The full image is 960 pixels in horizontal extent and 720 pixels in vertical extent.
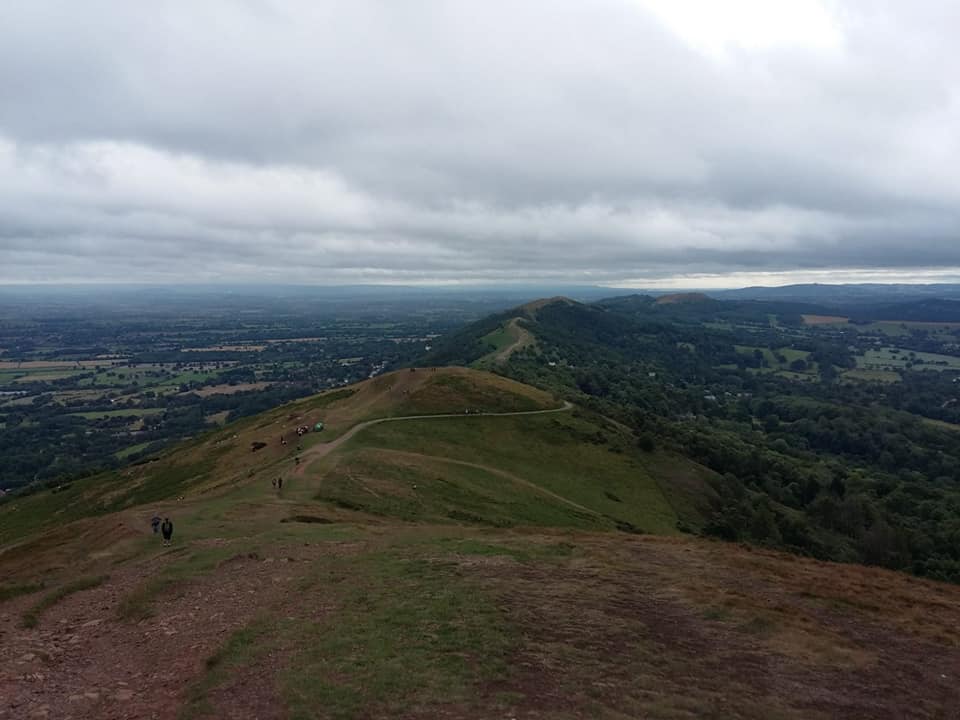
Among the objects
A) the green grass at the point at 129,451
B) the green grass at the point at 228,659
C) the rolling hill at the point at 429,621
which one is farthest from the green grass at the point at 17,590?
the green grass at the point at 129,451

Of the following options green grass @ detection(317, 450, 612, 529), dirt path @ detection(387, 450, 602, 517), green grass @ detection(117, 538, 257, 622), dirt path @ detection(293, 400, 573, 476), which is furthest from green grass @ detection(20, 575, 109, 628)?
dirt path @ detection(387, 450, 602, 517)

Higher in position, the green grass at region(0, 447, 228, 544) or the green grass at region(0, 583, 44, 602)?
the green grass at region(0, 583, 44, 602)

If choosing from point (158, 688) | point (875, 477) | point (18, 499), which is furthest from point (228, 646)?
point (875, 477)

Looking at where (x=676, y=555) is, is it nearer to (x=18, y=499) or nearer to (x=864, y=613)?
(x=864, y=613)

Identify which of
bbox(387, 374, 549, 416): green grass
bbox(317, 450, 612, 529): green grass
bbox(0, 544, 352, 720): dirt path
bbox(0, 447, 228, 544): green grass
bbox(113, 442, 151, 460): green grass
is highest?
bbox(0, 544, 352, 720): dirt path

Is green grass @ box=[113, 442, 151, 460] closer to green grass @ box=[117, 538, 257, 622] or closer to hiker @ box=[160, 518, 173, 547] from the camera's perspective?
hiker @ box=[160, 518, 173, 547]

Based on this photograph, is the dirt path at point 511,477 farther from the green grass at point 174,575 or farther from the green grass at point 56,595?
the green grass at point 56,595

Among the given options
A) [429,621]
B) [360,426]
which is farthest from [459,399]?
[429,621]
